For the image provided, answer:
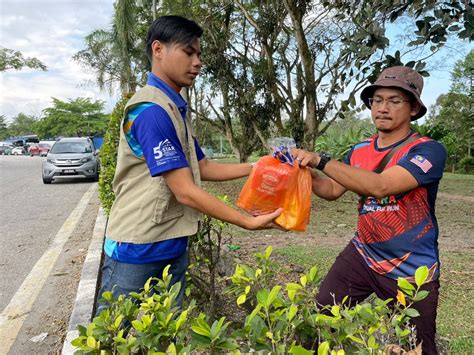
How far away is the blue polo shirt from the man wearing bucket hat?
2.06 feet

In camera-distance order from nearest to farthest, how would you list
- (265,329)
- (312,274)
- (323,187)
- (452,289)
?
1. (265,329)
2. (312,274)
3. (323,187)
4. (452,289)

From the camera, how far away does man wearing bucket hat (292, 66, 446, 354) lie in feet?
6.25

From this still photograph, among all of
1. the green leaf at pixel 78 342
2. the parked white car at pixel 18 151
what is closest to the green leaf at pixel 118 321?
the green leaf at pixel 78 342

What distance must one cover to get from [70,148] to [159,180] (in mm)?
13770

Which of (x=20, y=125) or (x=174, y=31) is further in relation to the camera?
(x=20, y=125)

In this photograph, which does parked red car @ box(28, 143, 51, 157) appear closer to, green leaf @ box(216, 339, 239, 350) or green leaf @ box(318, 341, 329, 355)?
green leaf @ box(216, 339, 239, 350)

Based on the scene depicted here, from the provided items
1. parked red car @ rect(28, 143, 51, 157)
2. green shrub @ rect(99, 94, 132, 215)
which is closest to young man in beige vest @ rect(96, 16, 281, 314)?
green shrub @ rect(99, 94, 132, 215)

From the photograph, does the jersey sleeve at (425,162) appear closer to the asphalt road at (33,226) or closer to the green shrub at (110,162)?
the asphalt road at (33,226)

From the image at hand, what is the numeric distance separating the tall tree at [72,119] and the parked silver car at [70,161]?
3930 centimetres

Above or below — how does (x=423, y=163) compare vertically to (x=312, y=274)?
above

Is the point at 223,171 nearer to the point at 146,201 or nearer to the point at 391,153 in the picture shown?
the point at 146,201

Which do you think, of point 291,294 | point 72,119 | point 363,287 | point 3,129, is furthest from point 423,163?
point 3,129

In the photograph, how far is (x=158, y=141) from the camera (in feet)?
5.41

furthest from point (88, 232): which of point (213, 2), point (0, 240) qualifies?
point (213, 2)
